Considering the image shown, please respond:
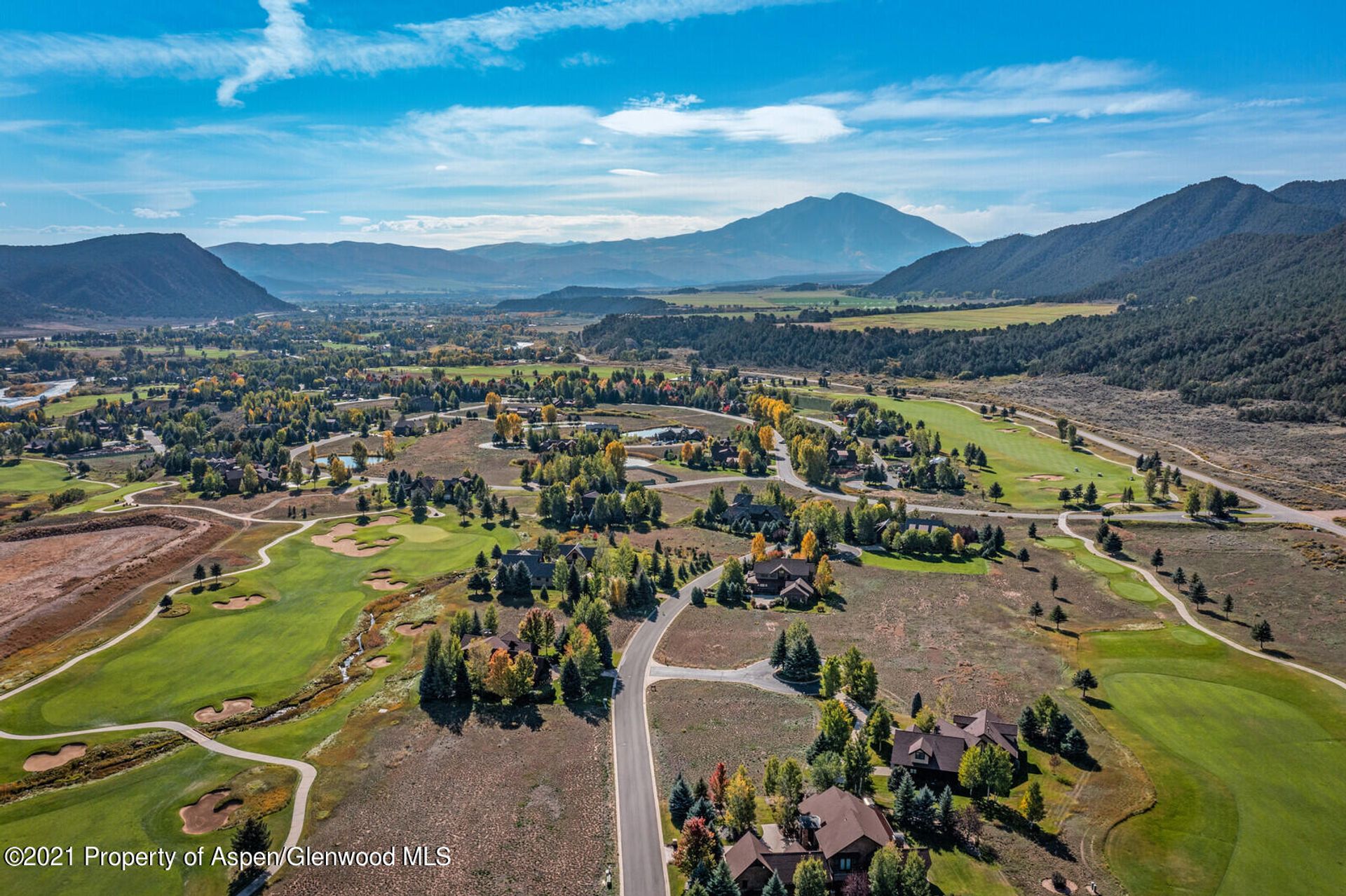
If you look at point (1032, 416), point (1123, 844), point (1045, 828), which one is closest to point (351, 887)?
point (1045, 828)

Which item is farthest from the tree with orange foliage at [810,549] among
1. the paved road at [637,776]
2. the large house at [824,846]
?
the large house at [824,846]

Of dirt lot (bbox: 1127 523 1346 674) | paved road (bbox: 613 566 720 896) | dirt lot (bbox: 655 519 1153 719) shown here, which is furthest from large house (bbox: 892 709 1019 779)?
dirt lot (bbox: 1127 523 1346 674)

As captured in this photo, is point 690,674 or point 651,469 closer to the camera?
point 690,674

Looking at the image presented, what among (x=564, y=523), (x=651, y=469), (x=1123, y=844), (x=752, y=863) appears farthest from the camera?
(x=651, y=469)

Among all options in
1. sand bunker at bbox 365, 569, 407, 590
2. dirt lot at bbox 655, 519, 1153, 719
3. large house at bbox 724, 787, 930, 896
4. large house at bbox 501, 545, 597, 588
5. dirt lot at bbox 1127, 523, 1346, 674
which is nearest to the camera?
large house at bbox 724, 787, 930, 896

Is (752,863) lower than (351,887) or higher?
higher

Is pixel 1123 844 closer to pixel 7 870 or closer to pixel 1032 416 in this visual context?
pixel 7 870

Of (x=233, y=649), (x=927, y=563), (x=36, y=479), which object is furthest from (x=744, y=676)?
(x=36, y=479)

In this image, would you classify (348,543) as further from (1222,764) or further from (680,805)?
(1222,764)

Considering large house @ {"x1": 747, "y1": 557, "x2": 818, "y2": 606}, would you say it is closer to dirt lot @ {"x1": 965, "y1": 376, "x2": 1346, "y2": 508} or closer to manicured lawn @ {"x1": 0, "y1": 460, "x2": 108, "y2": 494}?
dirt lot @ {"x1": 965, "y1": 376, "x2": 1346, "y2": 508}
